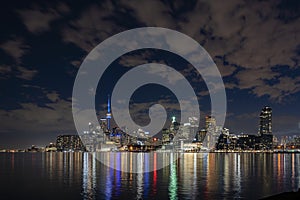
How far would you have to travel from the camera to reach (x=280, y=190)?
3994 centimetres

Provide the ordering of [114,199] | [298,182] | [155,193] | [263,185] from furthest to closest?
[298,182]
[263,185]
[155,193]
[114,199]

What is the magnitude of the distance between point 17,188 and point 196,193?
22.8 metres

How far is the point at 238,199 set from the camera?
108ft

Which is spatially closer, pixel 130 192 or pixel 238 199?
pixel 238 199

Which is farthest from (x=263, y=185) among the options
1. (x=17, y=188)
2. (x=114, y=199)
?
(x=17, y=188)

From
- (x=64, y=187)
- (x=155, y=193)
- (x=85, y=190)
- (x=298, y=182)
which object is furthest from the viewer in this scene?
(x=298, y=182)

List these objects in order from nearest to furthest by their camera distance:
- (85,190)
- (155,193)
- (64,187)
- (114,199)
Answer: (114,199) < (155,193) < (85,190) < (64,187)

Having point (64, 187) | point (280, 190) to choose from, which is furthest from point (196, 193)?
point (64, 187)

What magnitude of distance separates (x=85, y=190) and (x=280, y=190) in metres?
23.5

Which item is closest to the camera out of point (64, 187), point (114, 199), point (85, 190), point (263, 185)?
point (114, 199)

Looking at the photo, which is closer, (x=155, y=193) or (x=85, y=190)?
(x=155, y=193)

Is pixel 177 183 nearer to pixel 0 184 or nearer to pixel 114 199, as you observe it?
pixel 114 199

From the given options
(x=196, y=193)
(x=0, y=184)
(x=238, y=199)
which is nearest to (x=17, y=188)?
(x=0, y=184)

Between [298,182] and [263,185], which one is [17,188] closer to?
Answer: [263,185]
